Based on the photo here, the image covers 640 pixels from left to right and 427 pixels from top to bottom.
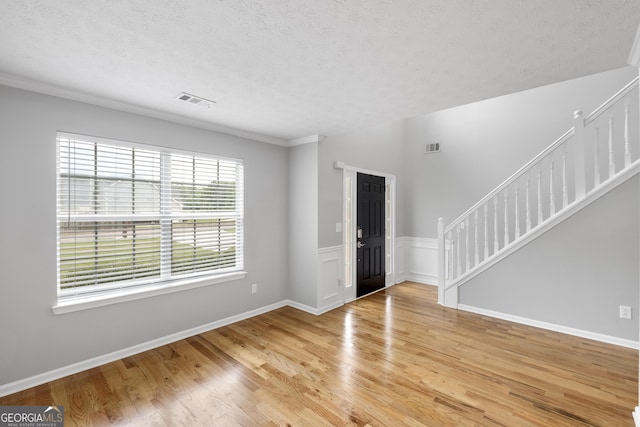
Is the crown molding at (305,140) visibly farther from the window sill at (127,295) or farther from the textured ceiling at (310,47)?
the window sill at (127,295)

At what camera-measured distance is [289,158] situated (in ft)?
14.2

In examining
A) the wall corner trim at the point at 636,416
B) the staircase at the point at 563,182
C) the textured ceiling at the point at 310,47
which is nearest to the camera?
the textured ceiling at the point at 310,47

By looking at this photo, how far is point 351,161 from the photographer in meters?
4.55

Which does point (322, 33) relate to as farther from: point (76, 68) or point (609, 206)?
point (609, 206)

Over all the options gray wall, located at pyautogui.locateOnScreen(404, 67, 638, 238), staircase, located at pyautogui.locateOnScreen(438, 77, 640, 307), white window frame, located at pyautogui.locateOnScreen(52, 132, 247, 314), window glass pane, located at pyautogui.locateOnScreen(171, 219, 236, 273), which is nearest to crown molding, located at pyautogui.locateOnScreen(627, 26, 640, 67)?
staircase, located at pyautogui.locateOnScreen(438, 77, 640, 307)

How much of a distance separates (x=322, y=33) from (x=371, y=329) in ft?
10.2

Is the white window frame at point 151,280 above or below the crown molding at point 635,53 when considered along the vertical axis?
below

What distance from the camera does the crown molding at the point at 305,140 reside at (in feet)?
12.8

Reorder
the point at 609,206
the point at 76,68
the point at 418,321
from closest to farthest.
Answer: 1. the point at 76,68
2. the point at 609,206
3. the point at 418,321

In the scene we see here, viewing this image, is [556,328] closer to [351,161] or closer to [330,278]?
[330,278]

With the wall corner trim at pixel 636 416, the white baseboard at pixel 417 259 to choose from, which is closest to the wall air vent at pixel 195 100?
the wall corner trim at pixel 636 416

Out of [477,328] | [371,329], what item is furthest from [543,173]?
[371,329]

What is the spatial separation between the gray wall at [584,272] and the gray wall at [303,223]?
2.48m

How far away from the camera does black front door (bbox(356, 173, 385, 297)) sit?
4805mm
